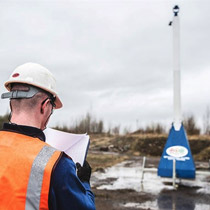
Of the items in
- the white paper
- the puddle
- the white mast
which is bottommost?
the puddle

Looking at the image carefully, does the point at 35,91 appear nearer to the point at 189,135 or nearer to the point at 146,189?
the point at 146,189

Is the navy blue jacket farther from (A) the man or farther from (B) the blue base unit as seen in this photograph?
(B) the blue base unit

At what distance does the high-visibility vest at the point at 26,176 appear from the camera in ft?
4.80

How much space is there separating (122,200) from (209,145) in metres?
13.6

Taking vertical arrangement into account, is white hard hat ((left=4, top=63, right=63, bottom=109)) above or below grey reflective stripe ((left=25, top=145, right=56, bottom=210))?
above

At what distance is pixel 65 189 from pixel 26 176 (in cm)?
22

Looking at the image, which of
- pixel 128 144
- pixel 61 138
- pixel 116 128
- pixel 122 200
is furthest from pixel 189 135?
pixel 61 138

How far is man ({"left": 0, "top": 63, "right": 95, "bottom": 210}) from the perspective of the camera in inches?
58.0

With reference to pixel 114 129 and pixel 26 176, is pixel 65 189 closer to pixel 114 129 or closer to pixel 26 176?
pixel 26 176

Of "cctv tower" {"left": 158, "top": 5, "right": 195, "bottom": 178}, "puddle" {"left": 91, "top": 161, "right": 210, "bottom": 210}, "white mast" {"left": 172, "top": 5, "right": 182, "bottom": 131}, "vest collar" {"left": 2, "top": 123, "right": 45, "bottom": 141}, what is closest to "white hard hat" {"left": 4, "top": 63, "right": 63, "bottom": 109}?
"vest collar" {"left": 2, "top": 123, "right": 45, "bottom": 141}

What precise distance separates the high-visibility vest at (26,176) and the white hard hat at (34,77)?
1.53ft

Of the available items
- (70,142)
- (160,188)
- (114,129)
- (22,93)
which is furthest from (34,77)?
(114,129)

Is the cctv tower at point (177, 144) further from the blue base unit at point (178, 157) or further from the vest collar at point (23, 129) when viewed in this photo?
the vest collar at point (23, 129)

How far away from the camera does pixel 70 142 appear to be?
277cm
